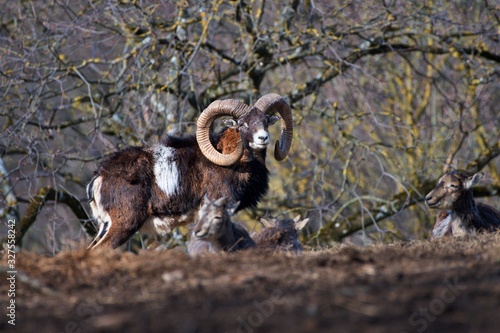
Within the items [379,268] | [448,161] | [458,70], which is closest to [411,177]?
[448,161]

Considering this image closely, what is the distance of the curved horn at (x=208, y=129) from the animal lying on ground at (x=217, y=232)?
229cm

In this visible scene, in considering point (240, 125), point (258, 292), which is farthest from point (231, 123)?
point (258, 292)

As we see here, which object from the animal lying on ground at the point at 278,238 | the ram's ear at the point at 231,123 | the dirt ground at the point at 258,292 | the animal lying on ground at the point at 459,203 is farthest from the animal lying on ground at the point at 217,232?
the animal lying on ground at the point at 459,203

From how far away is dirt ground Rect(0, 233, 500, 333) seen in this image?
5.31 metres

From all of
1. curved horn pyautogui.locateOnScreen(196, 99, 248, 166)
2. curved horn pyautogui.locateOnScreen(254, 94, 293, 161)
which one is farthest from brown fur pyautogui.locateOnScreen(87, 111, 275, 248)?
curved horn pyautogui.locateOnScreen(254, 94, 293, 161)

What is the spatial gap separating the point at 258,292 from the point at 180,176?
6216 mm

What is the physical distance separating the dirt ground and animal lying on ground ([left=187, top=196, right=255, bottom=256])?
1319 mm

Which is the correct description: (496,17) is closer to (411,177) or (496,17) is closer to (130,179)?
(411,177)

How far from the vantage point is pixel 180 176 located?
1220 cm

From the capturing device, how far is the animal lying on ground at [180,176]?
11953mm

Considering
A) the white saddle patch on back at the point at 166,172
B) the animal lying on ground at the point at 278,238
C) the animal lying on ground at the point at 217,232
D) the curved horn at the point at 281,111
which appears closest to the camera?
the animal lying on ground at the point at 217,232

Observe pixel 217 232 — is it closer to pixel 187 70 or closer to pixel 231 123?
pixel 231 123

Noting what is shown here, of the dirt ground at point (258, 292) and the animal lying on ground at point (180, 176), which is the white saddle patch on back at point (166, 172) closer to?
the animal lying on ground at point (180, 176)

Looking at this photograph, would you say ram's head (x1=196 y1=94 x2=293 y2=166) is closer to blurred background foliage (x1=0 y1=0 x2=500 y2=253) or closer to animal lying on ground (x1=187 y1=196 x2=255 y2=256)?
blurred background foliage (x1=0 y1=0 x2=500 y2=253)
